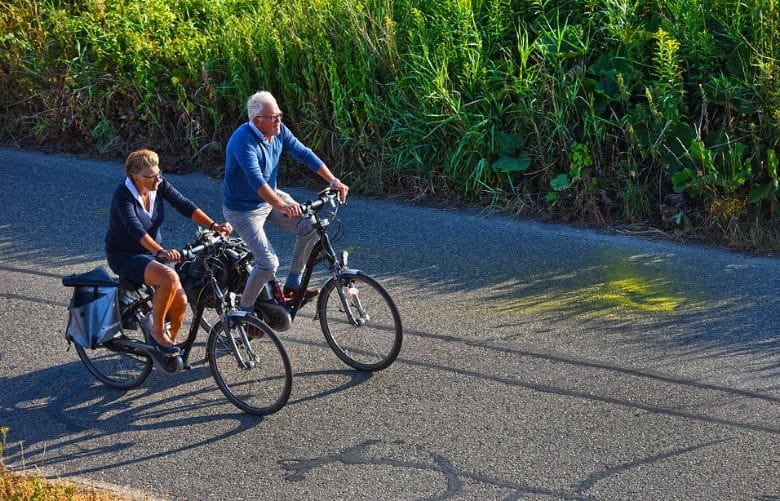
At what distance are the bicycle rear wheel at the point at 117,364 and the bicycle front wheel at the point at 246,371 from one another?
58 cm

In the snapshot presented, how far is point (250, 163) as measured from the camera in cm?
750

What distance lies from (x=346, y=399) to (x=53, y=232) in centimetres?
489

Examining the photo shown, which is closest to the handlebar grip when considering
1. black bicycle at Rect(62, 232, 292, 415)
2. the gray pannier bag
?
black bicycle at Rect(62, 232, 292, 415)

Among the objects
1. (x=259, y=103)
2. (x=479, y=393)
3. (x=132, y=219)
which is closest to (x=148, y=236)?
(x=132, y=219)

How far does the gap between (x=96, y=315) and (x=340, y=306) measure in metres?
1.66

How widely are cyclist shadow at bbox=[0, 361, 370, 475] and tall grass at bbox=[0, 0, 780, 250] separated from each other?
431 centimetres

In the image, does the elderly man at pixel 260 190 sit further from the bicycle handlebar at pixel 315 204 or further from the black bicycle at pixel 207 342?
the black bicycle at pixel 207 342

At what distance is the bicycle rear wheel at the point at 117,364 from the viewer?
753 cm

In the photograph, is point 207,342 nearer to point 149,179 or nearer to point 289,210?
point 289,210

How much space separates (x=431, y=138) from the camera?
11633 mm

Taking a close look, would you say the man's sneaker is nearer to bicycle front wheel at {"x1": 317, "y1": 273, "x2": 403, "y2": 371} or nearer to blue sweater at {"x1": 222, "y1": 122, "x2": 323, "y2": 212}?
bicycle front wheel at {"x1": 317, "y1": 273, "x2": 403, "y2": 371}

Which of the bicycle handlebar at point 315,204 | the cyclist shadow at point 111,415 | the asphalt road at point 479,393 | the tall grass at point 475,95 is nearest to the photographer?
the asphalt road at point 479,393

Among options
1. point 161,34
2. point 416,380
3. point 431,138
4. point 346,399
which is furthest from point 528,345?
point 161,34

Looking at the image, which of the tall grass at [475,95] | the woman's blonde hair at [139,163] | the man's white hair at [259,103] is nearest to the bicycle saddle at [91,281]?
the woman's blonde hair at [139,163]
